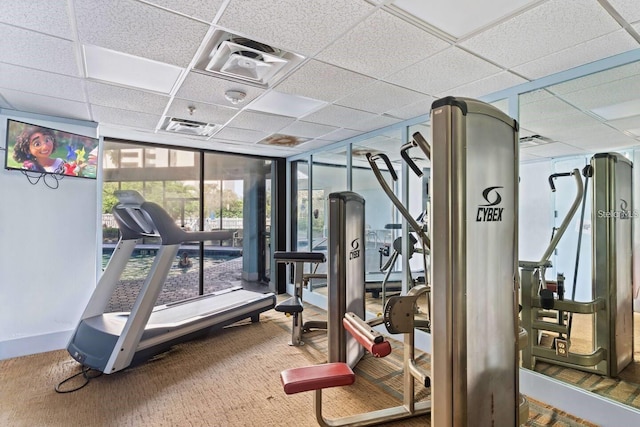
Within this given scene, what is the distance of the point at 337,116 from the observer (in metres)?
3.75

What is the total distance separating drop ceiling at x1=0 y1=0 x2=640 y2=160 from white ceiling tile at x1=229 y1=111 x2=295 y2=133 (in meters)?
0.03

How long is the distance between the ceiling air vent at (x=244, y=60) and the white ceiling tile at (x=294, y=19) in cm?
16

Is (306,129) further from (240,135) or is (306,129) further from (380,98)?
(380,98)

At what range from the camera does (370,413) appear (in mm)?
2367

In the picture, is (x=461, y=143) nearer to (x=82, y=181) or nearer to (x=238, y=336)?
(x=238, y=336)

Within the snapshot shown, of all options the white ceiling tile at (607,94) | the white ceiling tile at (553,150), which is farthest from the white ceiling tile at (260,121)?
the white ceiling tile at (553,150)

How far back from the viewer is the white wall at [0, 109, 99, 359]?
10.9 ft

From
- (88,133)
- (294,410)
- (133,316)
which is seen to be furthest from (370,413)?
(88,133)

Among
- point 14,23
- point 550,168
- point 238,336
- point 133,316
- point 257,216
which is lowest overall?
point 238,336

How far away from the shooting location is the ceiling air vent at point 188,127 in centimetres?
392

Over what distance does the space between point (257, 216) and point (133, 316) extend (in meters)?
3.59

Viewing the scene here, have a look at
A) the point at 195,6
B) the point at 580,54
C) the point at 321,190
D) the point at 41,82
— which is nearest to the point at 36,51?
the point at 41,82

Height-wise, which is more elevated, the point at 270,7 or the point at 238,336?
the point at 270,7

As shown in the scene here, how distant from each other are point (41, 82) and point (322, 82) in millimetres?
2258
